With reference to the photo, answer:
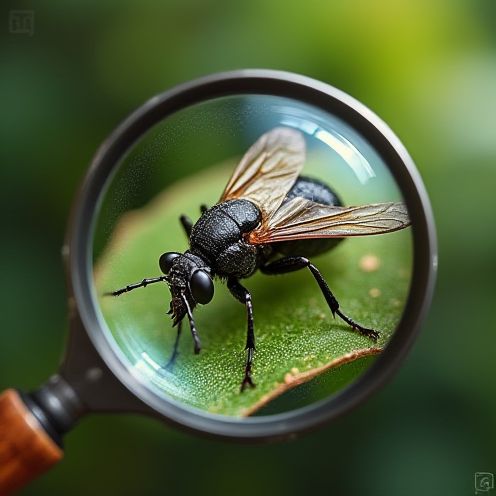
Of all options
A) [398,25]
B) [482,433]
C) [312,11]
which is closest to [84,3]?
[312,11]

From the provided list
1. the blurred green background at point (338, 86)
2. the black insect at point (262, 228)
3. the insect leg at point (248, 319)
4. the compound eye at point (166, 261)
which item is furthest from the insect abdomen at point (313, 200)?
the blurred green background at point (338, 86)

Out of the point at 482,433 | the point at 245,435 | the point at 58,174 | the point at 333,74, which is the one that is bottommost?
the point at 482,433

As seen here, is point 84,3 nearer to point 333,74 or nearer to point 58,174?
point 58,174

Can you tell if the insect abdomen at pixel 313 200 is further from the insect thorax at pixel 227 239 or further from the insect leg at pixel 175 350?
the insect leg at pixel 175 350
